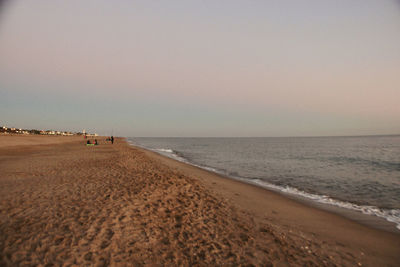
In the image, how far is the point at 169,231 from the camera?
18.7ft

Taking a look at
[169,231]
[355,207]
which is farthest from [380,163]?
[169,231]

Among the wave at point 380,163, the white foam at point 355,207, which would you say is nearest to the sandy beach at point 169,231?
the white foam at point 355,207

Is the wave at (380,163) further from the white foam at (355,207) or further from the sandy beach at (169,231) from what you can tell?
the sandy beach at (169,231)

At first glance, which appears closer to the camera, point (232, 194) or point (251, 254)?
point (251, 254)

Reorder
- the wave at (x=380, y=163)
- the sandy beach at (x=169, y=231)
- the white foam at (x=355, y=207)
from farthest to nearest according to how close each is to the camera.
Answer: the wave at (x=380, y=163) < the white foam at (x=355, y=207) < the sandy beach at (x=169, y=231)

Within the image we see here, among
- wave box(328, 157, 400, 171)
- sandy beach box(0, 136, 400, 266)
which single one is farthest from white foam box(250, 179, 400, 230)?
wave box(328, 157, 400, 171)

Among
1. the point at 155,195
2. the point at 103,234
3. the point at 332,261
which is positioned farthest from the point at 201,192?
the point at 332,261

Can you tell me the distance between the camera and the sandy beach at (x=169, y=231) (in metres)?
4.52

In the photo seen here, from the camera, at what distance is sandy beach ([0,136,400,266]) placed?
178 inches

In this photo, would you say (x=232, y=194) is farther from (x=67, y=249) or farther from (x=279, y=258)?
(x=67, y=249)

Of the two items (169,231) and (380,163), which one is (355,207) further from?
(380,163)

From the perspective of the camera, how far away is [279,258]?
15.7 feet

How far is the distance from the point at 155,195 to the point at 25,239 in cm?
468

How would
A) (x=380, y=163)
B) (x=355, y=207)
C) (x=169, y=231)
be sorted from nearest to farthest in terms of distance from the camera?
(x=169, y=231) → (x=355, y=207) → (x=380, y=163)
